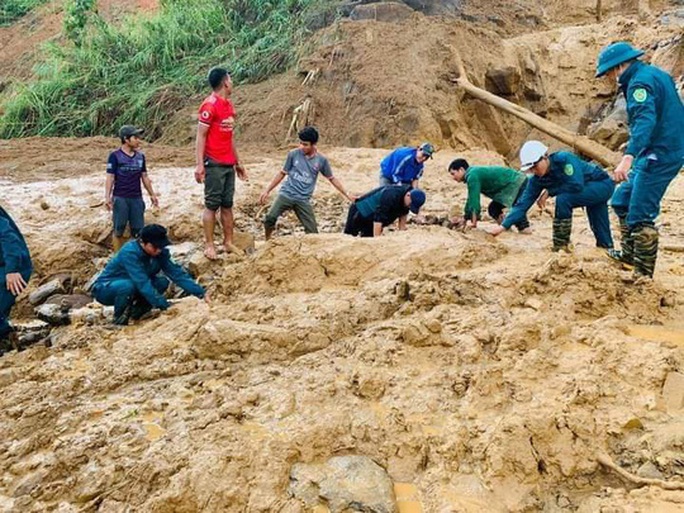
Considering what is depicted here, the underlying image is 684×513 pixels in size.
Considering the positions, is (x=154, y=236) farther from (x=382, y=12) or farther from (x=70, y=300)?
(x=382, y=12)

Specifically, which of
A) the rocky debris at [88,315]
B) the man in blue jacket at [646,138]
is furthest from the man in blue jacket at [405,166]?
the rocky debris at [88,315]

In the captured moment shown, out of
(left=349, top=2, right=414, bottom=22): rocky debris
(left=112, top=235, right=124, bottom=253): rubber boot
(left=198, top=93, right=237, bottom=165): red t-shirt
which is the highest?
(left=349, top=2, right=414, bottom=22): rocky debris

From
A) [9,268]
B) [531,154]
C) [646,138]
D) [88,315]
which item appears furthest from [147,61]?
[646,138]

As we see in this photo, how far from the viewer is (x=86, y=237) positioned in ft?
21.8

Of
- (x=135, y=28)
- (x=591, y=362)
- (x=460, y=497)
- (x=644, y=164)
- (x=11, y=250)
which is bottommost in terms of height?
(x=460, y=497)

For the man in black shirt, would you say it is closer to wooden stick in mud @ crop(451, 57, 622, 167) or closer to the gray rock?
the gray rock

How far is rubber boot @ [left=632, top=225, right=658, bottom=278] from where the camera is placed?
389cm

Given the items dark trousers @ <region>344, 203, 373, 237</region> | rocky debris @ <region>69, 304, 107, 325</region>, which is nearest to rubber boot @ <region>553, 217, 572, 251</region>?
dark trousers @ <region>344, 203, 373, 237</region>

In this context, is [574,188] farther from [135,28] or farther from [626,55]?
[135,28]

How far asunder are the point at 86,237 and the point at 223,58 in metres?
7.74

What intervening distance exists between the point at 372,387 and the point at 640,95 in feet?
7.92

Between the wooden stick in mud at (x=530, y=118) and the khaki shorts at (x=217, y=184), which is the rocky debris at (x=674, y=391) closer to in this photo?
the khaki shorts at (x=217, y=184)

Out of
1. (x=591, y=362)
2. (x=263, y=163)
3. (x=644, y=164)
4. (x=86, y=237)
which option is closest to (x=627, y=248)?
(x=644, y=164)

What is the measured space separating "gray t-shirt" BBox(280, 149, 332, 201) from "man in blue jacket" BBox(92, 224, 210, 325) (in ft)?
5.32
